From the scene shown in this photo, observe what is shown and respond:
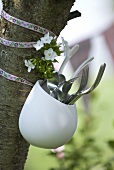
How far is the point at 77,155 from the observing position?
1.71 meters

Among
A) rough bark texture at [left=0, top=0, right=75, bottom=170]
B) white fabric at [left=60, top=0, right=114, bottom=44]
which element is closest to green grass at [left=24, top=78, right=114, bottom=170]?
white fabric at [left=60, top=0, right=114, bottom=44]

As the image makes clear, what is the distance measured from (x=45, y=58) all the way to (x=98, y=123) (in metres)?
1.08

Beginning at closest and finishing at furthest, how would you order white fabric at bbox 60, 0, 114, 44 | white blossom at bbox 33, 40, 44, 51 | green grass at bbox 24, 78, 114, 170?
1. white blossom at bbox 33, 40, 44, 51
2. green grass at bbox 24, 78, 114, 170
3. white fabric at bbox 60, 0, 114, 44

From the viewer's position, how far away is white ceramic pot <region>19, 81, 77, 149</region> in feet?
3.24

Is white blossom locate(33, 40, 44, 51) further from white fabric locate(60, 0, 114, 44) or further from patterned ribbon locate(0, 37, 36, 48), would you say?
white fabric locate(60, 0, 114, 44)

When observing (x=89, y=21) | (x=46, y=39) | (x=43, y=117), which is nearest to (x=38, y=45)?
(x=46, y=39)

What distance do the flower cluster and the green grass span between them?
3.30 ft

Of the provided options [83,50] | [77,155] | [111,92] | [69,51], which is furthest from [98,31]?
[69,51]

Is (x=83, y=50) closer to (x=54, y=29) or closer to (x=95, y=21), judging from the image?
(x=95, y=21)

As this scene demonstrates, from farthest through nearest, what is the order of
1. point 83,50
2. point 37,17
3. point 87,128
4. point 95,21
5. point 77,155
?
point 95,21
point 83,50
point 87,128
point 77,155
point 37,17

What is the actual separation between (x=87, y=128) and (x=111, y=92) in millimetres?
1545

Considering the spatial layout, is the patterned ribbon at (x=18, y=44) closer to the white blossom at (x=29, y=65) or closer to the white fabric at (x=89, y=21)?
the white blossom at (x=29, y=65)

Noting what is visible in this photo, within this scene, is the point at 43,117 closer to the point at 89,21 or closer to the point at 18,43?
the point at 18,43

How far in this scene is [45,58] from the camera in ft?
3.28
